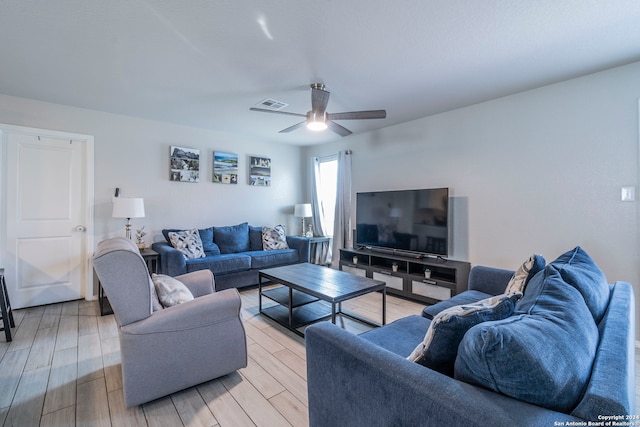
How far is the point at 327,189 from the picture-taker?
5.38m

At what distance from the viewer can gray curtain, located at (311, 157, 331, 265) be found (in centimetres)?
521

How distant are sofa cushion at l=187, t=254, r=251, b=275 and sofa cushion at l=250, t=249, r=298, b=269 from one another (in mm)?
112

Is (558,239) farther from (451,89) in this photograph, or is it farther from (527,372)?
(527,372)

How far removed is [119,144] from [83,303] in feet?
6.78

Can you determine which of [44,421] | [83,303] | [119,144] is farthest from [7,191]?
[44,421]

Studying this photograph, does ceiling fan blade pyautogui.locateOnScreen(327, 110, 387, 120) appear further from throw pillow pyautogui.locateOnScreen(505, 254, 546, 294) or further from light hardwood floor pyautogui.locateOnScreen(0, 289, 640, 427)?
light hardwood floor pyautogui.locateOnScreen(0, 289, 640, 427)

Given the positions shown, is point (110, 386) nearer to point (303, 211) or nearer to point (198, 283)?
point (198, 283)

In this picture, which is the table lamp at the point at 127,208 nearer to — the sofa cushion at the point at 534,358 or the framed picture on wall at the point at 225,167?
the framed picture on wall at the point at 225,167

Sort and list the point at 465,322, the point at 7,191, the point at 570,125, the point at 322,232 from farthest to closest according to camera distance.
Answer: the point at 322,232 → the point at 7,191 → the point at 570,125 → the point at 465,322

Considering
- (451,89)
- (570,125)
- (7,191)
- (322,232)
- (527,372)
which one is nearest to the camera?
(527,372)

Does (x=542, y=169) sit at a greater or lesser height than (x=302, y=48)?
lesser

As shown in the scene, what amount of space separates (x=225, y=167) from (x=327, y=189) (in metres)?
1.88

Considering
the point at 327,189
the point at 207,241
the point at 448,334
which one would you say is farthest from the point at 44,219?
the point at 448,334

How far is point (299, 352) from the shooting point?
2.31 metres
